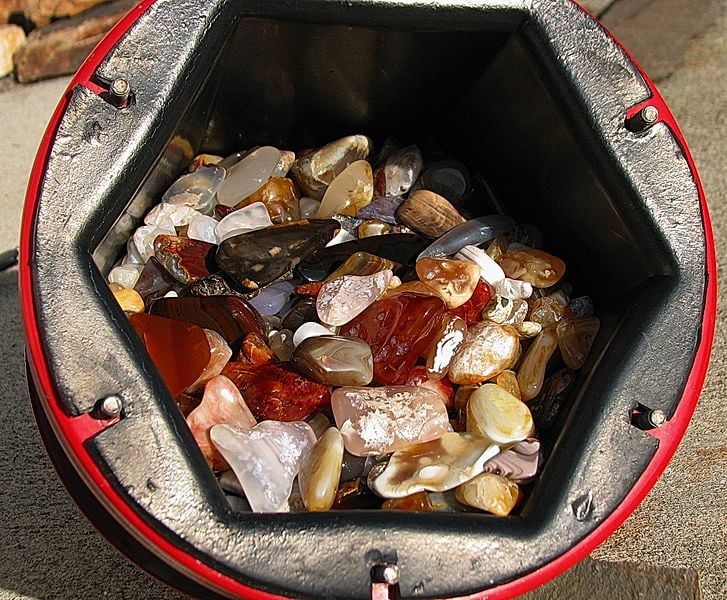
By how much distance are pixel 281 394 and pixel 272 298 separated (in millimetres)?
139

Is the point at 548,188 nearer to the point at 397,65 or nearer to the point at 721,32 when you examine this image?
the point at 397,65

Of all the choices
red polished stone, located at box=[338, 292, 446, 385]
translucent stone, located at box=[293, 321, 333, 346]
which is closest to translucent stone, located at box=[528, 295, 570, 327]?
red polished stone, located at box=[338, 292, 446, 385]

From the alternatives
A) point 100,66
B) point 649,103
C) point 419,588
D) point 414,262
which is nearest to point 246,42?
point 100,66

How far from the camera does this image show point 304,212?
0.98 m

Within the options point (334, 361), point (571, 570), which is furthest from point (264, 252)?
point (571, 570)

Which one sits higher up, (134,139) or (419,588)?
(134,139)

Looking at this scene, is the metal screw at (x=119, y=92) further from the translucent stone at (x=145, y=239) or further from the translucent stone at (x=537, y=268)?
the translucent stone at (x=537, y=268)

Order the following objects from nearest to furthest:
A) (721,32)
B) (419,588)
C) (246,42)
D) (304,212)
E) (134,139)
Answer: (419,588), (134,139), (246,42), (304,212), (721,32)

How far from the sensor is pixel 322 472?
2.31ft

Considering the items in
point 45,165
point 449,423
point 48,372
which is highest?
point 45,165

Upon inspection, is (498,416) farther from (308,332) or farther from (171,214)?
(171,214)

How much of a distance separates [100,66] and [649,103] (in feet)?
1.68

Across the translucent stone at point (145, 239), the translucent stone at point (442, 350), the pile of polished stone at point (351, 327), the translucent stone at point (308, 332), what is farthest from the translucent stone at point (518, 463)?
the translucent stone at point (145, 239)

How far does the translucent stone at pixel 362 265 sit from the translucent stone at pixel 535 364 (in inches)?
6.8
